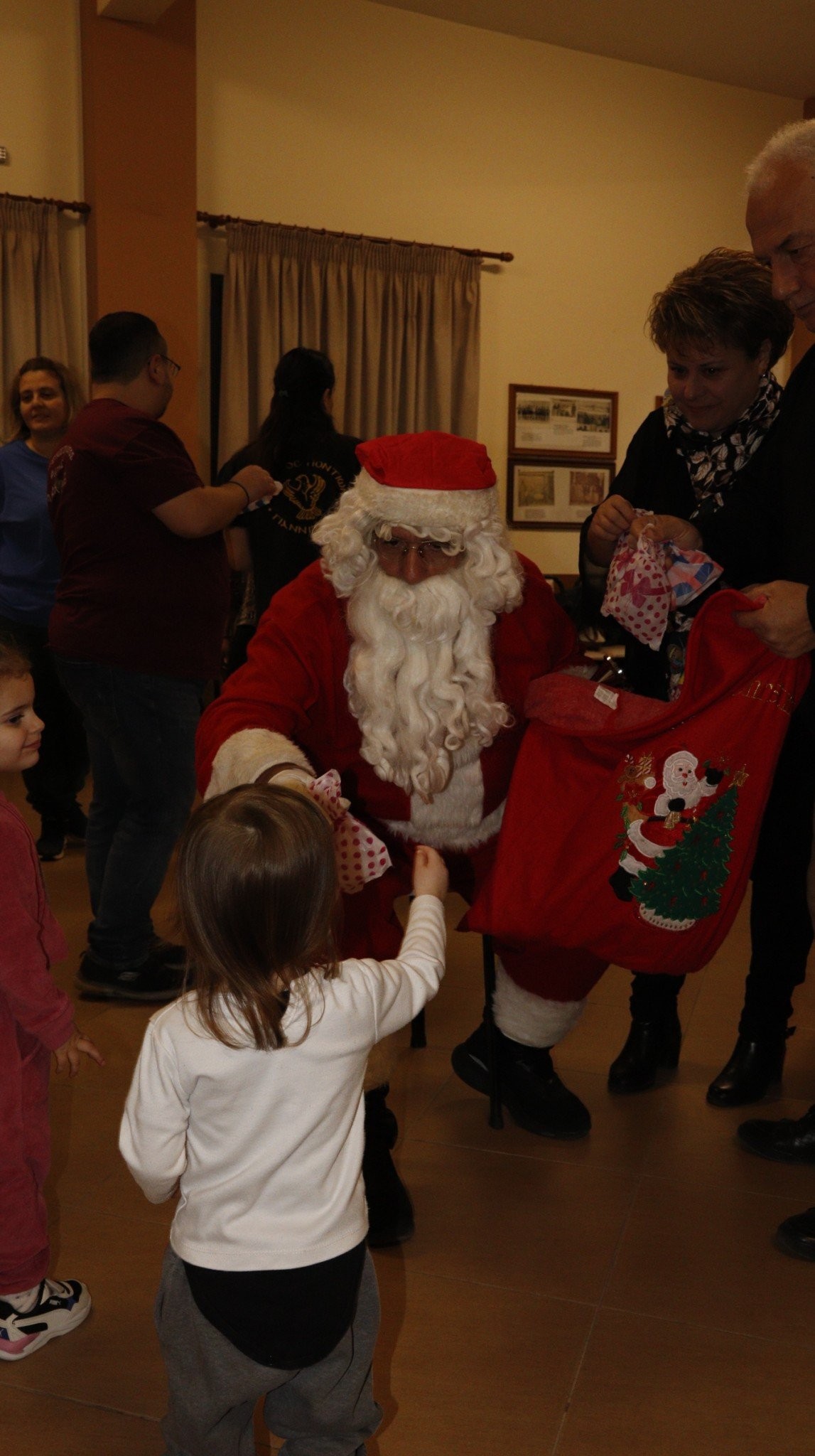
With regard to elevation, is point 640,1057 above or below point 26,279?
below

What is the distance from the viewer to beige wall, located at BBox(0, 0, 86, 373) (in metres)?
5.39

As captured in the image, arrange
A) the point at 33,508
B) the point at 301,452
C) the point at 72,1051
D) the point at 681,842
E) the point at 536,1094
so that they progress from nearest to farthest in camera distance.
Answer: the point at 72,1051, the point at 681,842, the point at 536,1094, the point at 301,452, the point at 33,508

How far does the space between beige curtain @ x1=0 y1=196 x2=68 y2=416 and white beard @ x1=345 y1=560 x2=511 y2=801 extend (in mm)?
3963

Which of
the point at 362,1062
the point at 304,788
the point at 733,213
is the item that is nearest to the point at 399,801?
the point at 304,788

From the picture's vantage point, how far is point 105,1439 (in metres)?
1.67

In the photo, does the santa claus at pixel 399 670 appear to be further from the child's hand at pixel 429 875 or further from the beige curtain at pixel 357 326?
the beige curtain at pixel 357 326

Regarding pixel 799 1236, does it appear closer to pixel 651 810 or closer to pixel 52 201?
pixel 651 810

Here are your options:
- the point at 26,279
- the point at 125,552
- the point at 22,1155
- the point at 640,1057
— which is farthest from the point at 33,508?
the point at 22,1155

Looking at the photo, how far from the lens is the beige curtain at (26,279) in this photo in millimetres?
5434

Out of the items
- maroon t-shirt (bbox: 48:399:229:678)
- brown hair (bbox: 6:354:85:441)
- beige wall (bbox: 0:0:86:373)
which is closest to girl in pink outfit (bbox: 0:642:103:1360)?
maroon t-shirt (bbox: 48:399:229:678)

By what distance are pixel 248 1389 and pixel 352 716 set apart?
120 centimetres

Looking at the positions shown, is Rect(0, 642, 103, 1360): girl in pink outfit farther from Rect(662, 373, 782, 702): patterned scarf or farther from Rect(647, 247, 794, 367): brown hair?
Rect(647, 247, 794, 367): brown hair

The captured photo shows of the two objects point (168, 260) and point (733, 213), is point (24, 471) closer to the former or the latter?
point (168, 260)

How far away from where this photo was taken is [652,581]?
89.6 inches
